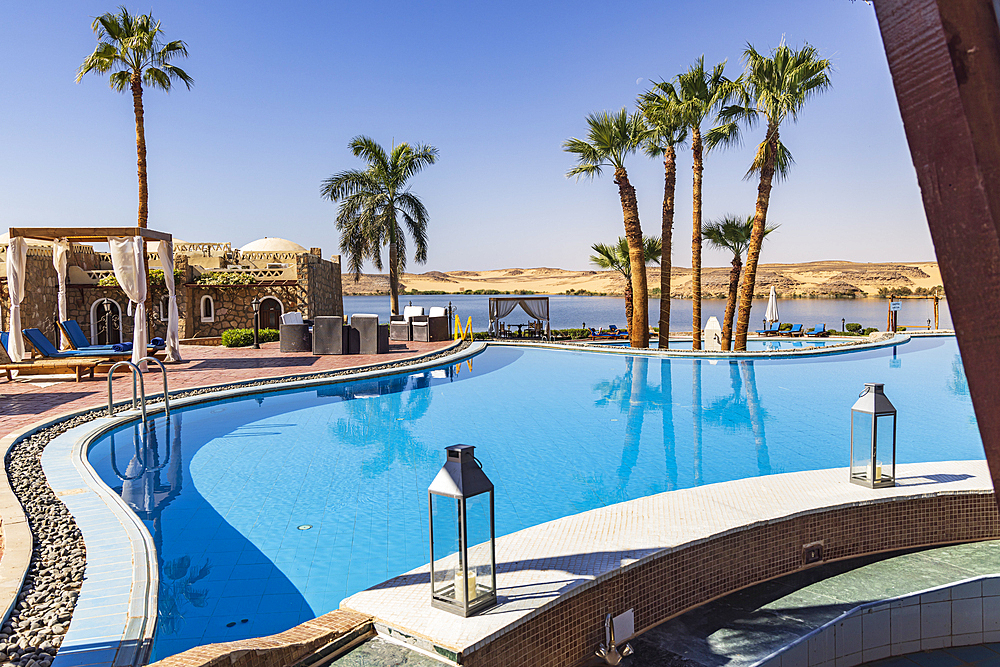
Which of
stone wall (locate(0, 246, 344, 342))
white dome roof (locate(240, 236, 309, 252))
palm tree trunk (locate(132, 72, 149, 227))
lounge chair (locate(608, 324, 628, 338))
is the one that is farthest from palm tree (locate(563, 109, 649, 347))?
white dome roof (locate(240, 236, 309, 252))

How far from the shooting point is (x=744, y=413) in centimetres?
1014

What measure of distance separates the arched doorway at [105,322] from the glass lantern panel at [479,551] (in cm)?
2186

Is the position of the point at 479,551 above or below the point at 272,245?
below

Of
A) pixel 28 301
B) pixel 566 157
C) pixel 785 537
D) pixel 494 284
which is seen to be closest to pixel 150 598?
pixel 785 537

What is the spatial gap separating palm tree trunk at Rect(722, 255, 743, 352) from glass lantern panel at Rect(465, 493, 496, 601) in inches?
675

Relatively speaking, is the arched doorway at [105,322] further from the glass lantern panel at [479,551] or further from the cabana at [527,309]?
the glass lantern panel at [479,551]

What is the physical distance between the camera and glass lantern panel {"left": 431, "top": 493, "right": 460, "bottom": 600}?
3.22 m

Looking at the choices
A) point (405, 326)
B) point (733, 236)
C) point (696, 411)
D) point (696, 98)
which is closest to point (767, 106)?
point (696, 98)

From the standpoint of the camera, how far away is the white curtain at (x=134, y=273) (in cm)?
1249

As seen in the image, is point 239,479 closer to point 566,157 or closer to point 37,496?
point 37,496

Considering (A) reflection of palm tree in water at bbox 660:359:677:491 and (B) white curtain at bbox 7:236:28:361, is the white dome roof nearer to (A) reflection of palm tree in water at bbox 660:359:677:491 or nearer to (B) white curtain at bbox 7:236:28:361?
(B) white curtain at bbox 7:236:28:361

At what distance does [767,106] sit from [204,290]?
18.7 m

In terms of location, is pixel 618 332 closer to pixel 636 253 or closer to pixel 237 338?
pixel 636 253

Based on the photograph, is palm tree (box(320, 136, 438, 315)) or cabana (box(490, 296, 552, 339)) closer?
cabana (box(490, 296, 552, 339))
